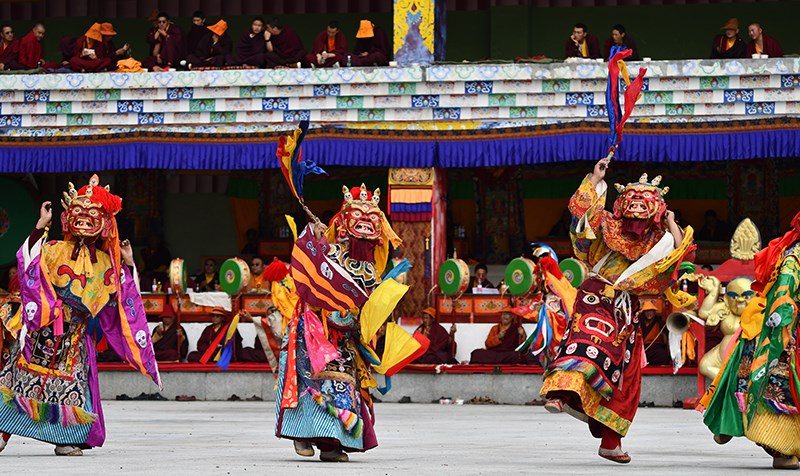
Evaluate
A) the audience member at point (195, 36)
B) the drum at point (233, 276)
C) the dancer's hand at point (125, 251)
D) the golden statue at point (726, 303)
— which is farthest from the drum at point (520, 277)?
the dancer's hand at point (125, 251)

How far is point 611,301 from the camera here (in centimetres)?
882

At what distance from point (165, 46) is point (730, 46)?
5635 millimetres

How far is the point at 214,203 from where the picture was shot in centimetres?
2028

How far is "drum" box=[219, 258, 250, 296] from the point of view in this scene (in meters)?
16.0

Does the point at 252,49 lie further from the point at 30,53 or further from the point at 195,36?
the point at 30,53

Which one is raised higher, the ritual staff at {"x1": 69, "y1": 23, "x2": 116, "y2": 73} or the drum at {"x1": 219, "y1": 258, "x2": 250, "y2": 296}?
the ritual staff at {"x1": 69, "y1": 23, "x2": 116, "y2": 73}

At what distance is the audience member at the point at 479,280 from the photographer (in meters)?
16.6

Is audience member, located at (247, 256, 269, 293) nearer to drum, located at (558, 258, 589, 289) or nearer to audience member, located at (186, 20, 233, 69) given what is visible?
audience member, located at (186, 20, 233, 69)

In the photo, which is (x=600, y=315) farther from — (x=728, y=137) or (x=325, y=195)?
(x=325, y=195)

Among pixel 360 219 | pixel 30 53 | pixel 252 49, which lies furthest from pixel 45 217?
pixel 30 53

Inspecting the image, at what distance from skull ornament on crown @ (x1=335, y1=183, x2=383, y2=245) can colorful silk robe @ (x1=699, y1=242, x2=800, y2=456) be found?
1.97 metres

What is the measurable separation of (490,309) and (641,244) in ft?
23.4

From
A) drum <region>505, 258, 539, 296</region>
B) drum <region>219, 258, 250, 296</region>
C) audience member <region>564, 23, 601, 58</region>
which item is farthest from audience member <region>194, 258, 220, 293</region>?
audience member <region>564, 23, 601, 58</region>

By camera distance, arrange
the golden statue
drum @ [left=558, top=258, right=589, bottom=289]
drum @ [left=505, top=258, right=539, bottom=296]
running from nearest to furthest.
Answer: the golden statue → drum @ [left=558, top=258, right=589, bottom=289] → drum @ [left=505, top=258, right=539, bottom=296]
